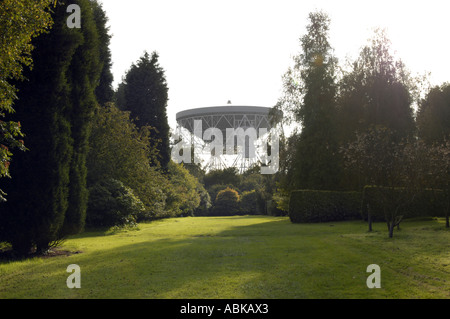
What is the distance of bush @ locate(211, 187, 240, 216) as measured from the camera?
162 ft

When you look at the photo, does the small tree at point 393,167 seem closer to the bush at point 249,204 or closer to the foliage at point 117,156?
the foliage at point 117,156

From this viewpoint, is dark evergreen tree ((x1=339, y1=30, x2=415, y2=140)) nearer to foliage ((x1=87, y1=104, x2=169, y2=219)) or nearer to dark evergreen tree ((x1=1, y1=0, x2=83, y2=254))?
foliage ((x1=87, y1=104, x2=169, y2=219))

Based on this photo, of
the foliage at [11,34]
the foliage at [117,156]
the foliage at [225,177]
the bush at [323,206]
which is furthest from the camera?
the foliage at [225,177]

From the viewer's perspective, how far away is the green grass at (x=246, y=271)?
6.37 meters

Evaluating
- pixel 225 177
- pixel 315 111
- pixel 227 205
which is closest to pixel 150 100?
pixel 315 111

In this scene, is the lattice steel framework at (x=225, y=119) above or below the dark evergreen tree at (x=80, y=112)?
above

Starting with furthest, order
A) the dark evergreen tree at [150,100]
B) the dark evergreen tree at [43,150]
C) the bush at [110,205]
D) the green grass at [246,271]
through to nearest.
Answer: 1. the dark evergreen tree at [150,100]
2. the bush at [110,205]
3. the dark evergreen tree at [43,150]
4. the green grass at [246,271]

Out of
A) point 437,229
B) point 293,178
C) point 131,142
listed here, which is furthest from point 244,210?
point 437,229

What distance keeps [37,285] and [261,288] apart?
3953 mm

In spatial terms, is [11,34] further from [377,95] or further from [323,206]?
[377,95]

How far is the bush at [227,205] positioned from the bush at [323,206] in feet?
87.1

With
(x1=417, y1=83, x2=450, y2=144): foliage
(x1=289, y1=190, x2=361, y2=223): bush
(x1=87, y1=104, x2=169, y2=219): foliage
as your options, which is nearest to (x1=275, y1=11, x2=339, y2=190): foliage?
(x1=289, y1=190, x2=361, y2=223): bush

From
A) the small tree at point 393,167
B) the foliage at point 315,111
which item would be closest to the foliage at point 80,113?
the small tree at point 393,167

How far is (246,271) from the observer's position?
8.02 metres
